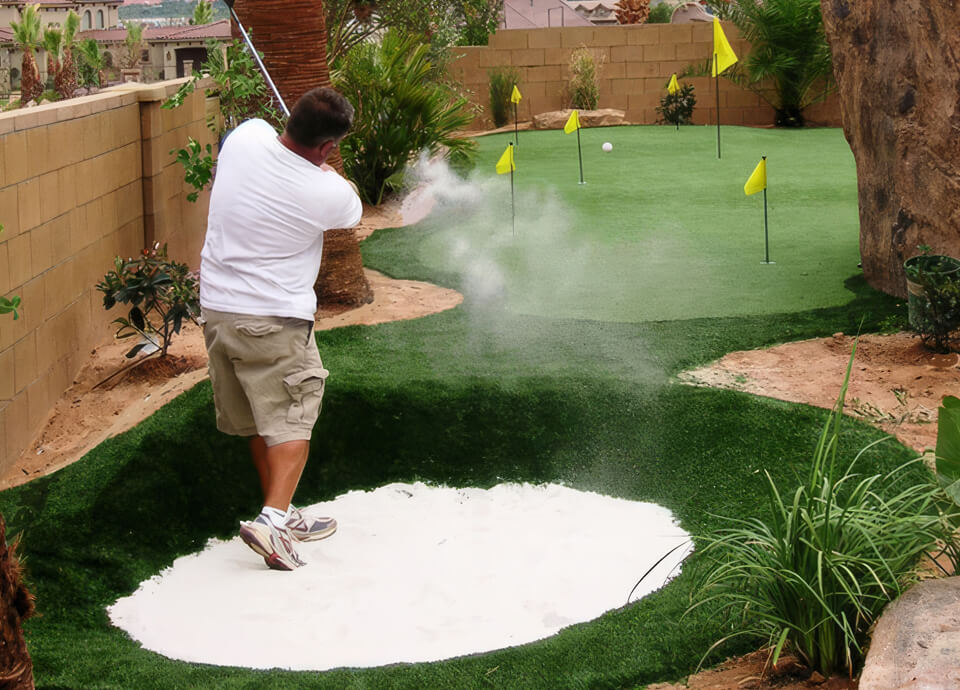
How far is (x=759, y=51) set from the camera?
19219mm

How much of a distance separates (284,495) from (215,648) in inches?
24.7

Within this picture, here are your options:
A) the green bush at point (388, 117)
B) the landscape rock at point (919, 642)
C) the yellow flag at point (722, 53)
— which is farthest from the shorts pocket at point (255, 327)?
the yellow flag at point (722, 53)

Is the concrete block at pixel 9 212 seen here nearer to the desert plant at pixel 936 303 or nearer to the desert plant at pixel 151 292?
the desert plant at pixel 151 292

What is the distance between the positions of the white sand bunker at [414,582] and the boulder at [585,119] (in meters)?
14.5

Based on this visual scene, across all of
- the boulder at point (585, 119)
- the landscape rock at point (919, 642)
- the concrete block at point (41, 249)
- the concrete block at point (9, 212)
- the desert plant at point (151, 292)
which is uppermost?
the boulder at point (585, 119)

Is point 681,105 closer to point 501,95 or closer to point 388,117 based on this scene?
point 501,95

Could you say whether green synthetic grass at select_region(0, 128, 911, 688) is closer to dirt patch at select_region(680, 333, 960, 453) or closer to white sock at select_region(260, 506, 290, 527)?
dirt patch at select_region(680, 333, 960, 453)

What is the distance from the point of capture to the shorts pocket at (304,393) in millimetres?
4414

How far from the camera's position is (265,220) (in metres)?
4.28

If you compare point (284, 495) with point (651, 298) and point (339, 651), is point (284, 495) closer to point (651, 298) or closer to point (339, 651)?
point (339, 651)

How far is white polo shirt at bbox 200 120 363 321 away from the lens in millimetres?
4273

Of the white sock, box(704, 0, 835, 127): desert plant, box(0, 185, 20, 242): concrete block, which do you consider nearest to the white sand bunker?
the white sock

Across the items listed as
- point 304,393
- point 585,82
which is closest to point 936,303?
point 304,393

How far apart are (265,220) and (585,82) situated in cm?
1704
